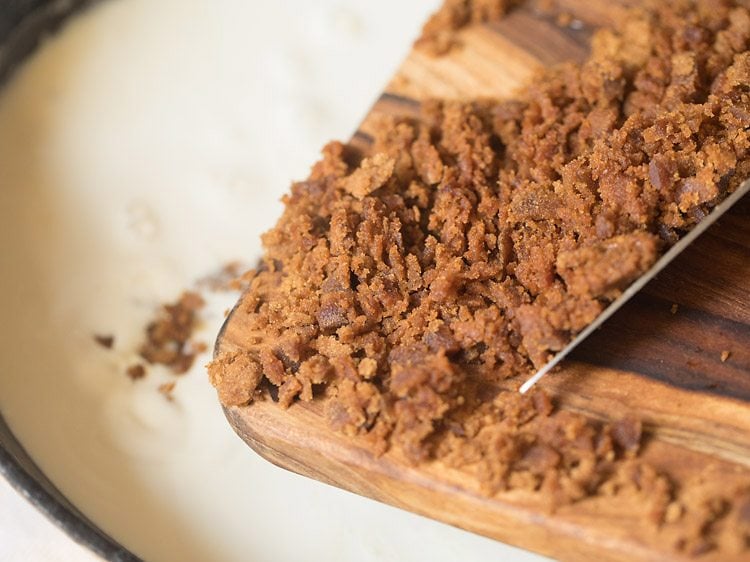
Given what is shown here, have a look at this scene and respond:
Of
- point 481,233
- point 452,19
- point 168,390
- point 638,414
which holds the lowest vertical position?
point 638,414

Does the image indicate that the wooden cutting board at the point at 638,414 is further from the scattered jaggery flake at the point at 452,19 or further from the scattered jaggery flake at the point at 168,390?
the scattered jaggery flake at the point at 452,19

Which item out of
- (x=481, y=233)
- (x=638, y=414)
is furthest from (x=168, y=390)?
(x=638, y=414)

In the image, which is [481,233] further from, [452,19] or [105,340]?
[105,340]

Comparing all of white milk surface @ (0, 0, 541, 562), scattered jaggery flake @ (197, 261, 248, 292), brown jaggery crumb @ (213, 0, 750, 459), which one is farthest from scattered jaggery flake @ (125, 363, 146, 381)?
brown jaggery crumb @ (213, 0, 750, 459)

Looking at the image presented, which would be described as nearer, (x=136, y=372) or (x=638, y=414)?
(x=638, y=414)

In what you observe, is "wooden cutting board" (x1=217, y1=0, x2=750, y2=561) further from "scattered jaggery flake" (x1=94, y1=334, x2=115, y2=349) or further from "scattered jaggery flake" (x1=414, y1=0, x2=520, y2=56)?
"scattered jaggery flake" (x1=414, y1=0, x2=520, y2=56)

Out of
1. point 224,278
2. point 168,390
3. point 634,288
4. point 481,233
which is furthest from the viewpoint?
point 224,278

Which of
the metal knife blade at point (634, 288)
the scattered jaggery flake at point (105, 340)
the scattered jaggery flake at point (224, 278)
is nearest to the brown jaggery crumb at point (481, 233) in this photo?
the metal knife blade at point (634, 288)
